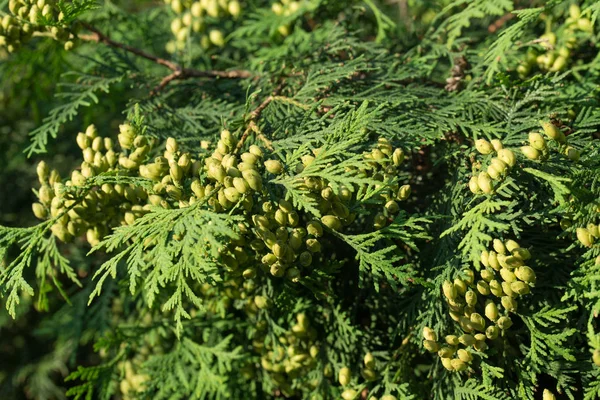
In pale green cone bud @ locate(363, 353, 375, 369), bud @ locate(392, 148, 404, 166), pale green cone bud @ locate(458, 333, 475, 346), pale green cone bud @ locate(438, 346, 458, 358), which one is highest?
bud @ locate(392, 148, 404, 166)

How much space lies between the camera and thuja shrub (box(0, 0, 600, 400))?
1105mm

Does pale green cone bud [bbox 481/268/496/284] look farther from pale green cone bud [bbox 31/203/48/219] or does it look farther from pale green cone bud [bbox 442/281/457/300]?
pale green cone bud [bbox 31/203/48/219]

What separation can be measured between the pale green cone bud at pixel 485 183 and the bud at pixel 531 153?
80 millimetres

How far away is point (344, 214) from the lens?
112 centimetres

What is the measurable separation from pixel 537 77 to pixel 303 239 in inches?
22.6

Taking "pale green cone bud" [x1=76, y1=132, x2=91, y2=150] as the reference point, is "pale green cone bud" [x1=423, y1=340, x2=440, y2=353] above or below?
below

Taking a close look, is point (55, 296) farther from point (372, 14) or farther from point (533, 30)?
point (533, 30)

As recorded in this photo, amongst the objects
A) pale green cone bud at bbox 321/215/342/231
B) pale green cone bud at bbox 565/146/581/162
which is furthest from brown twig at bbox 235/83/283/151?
pale green cone bud at bbox 565/146/581/162

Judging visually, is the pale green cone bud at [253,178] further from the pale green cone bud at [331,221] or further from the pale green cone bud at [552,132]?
the pale green cone bud at [552,132]

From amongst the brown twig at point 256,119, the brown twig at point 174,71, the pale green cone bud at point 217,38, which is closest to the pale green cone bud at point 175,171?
the brown twig at point 256,119

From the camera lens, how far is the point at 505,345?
1.19 meters

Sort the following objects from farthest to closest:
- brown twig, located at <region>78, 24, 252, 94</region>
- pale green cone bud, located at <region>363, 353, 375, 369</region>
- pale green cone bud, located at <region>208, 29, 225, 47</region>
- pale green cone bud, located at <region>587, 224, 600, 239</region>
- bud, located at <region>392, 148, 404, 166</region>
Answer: pale green cone bud, located at <region>208, 29, 225, 47</region>
brown twig, located at <region>78, 24, 252, 94</region>
pale green cone bud, located at <region>363, 353, 375, 369</region>
bud, located at <region>392, 148, 404, 166</region>
pale green cone bud, located at <region>587, 224, 600, 239</region>

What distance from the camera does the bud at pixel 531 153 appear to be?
1.11 m

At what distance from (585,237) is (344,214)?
0.42 m
